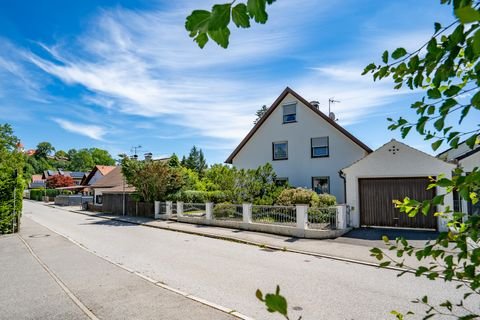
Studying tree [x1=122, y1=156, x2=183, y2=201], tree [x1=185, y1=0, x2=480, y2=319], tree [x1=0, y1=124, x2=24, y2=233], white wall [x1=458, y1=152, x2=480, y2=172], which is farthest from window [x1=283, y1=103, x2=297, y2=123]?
tree [x1=185, y1=0, x2=480, y2=319]

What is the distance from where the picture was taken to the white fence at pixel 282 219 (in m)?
14.7

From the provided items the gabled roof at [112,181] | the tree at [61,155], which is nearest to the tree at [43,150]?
the tree at [61,155]

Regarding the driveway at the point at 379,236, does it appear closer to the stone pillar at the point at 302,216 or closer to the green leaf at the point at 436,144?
the stone pillar at the point at 302,216

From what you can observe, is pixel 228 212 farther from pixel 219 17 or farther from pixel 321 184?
pixel 219 17

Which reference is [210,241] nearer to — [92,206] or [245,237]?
[245,237]

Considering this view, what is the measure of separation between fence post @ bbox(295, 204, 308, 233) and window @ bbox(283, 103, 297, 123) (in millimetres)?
10347

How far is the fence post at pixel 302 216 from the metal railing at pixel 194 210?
8550 mm

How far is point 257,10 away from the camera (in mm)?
1078

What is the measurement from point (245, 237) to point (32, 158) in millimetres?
134638

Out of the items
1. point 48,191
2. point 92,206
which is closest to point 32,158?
point 48,191

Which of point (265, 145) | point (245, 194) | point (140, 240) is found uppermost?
point (265, 145)

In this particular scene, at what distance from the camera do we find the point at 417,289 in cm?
754

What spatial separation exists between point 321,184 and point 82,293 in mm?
17808

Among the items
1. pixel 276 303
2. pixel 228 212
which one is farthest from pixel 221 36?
pixel 228 212
